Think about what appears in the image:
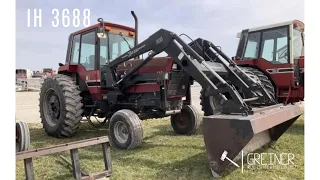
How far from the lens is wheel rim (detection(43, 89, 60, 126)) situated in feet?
21.7

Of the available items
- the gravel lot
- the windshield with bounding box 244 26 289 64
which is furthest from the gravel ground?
the windshield with bounding box 244 26 289 64

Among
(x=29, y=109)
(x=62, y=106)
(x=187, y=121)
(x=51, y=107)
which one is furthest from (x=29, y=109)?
(x=187, y=121)

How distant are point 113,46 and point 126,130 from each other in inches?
82.0

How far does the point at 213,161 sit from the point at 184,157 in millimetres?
938

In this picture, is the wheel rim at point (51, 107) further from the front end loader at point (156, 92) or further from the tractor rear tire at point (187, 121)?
the tractor rear tire at point (187, 121)

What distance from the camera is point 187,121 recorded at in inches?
260

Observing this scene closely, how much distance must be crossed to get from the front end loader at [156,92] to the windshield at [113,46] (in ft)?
0.07

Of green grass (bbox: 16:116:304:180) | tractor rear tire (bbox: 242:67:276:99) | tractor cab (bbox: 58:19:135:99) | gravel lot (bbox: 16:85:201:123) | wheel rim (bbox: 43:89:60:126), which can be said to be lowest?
green grass (bbox: 16:116:304:180)

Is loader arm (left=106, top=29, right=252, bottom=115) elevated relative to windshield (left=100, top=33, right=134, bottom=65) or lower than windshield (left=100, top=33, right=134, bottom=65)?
lower

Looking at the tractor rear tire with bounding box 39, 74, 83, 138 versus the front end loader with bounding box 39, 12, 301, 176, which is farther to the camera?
the tractor rear tire with bounding box 39, 74, 83, 138

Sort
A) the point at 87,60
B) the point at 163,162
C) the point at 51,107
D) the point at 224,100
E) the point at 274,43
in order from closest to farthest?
the point at 224,100 < the point at 163,162 < the point at 87,60 < the point at 51,107 < the point at 274,43

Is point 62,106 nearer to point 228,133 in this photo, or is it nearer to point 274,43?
point 228,133

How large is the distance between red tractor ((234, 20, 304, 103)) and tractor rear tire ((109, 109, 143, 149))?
3.49 metres

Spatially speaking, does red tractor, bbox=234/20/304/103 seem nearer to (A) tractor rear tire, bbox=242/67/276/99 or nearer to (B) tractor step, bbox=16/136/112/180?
(A) tractor rear tire, bbox=242/67/276/99
